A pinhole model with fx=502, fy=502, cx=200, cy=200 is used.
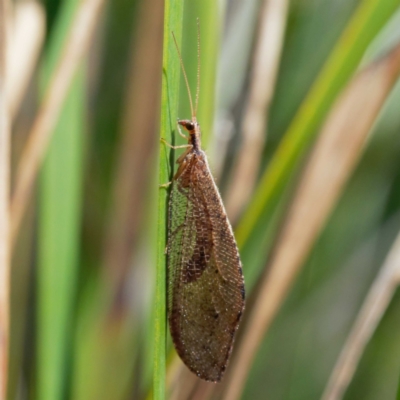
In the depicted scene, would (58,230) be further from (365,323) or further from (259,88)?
(365,323)

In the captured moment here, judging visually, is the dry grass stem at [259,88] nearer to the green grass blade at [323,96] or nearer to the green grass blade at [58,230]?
the green grass blade at [323,96]

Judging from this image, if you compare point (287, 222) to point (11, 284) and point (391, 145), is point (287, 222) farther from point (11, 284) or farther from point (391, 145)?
point (11, 284)

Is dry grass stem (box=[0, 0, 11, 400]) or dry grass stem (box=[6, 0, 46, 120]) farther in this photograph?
dry grass stem (box=[6, 0, 46, 120])

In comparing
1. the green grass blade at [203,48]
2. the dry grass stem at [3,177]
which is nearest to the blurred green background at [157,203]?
the green grass blade at [203,48]

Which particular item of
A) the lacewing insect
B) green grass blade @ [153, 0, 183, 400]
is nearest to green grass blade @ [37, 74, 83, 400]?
the lacewing insect

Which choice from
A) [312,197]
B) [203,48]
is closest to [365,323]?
[312,197]

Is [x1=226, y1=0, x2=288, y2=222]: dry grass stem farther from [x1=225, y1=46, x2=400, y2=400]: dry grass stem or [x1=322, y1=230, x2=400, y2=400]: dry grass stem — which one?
[x1=322, y1=230, x2=400, y2=400]: dry grass stem

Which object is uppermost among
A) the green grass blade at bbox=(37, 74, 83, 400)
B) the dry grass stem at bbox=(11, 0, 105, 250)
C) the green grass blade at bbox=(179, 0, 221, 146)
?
the green grass blade at bbox=(179, 0, 221, 146)

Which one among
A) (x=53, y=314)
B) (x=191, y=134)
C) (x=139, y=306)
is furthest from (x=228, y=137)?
(x=53, y=314)
